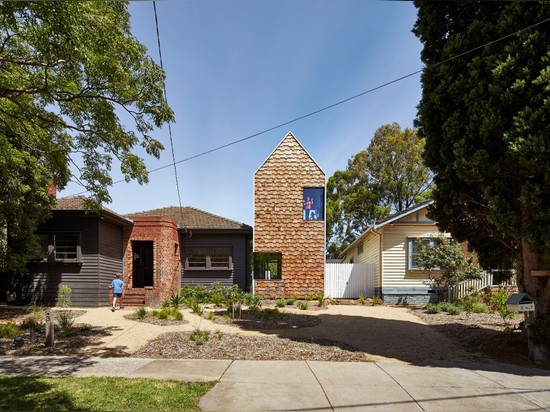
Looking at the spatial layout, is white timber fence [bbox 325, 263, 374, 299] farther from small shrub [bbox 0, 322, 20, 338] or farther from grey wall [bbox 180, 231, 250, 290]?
small shrub [bbox 0, 322, 20, 338]

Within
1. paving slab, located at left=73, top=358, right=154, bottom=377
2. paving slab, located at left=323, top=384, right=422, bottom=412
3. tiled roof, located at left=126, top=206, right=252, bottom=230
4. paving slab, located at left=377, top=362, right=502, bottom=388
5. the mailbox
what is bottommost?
paving slab, located at left=377, top=362, right=502, bottom=388

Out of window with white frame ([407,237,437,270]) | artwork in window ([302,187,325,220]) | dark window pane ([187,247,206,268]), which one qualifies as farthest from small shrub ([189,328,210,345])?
window with white frame ([407,237,437,270])

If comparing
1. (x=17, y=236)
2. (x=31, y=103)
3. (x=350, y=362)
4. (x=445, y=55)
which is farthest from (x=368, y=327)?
(x=17, y=236)

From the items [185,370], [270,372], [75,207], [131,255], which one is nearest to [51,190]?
[75,207]

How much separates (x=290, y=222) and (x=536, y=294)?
41.4 feet

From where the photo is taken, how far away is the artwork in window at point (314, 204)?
20.2 m

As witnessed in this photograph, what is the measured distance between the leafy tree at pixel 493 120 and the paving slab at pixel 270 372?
16.2 ft

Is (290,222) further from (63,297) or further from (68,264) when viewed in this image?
(63,297)

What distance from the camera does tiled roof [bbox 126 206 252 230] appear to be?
2039cm

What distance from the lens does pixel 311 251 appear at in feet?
65.8

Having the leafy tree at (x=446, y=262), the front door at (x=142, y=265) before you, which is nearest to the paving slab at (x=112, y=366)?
the front door at (x=142, y=265)

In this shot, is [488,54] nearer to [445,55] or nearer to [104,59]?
[445,55]

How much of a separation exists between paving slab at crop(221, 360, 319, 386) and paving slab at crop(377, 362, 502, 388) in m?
1.54

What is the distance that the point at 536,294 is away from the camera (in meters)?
8.58
